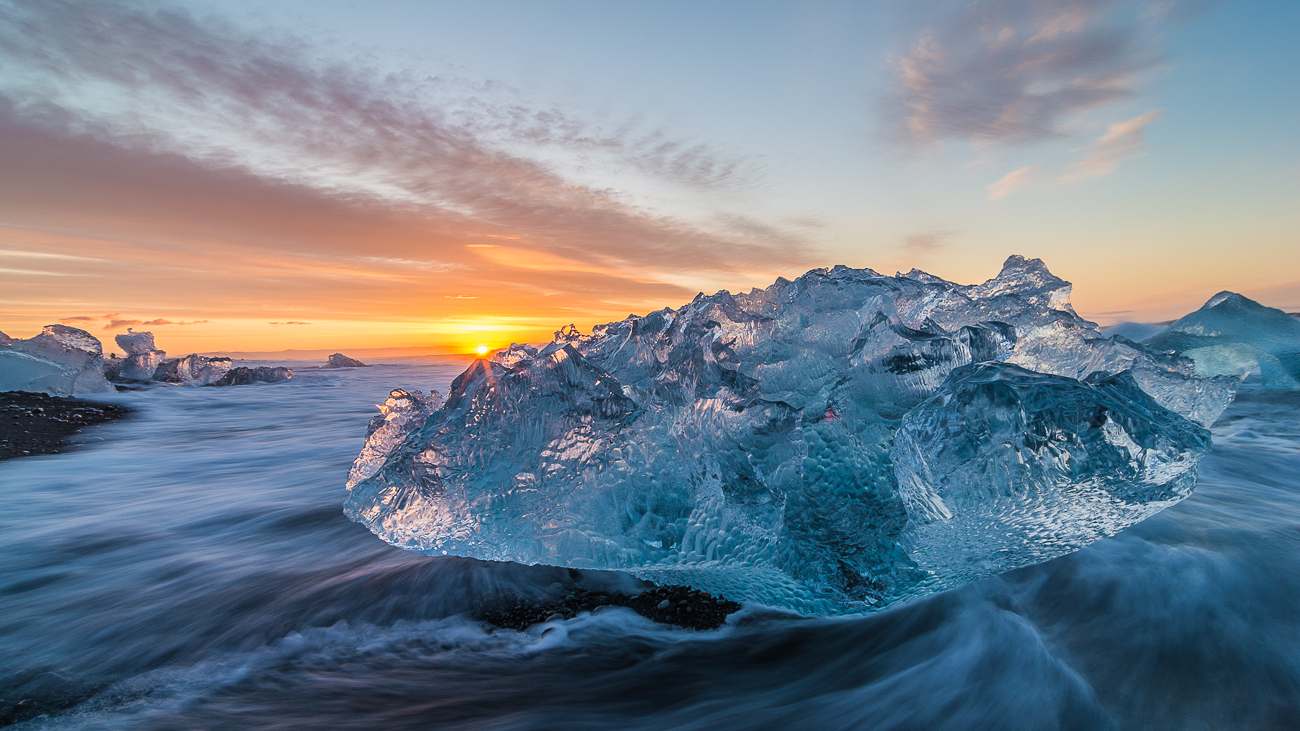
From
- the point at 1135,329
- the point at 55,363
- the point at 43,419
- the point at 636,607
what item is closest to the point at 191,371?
the point at 55,363

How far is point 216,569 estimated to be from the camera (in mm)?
2836

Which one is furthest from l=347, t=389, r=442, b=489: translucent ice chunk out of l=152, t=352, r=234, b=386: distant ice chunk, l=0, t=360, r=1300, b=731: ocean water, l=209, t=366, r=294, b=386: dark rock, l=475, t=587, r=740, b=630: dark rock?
l=152, t=352, r=234, b=386: distant ice chunk

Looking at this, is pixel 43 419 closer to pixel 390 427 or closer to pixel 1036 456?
pixel 390 427

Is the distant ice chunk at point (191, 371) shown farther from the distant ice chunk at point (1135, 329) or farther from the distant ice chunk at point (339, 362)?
the distant ice chunk at point (1135, 329)

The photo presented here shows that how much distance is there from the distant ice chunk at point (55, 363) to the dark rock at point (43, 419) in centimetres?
28

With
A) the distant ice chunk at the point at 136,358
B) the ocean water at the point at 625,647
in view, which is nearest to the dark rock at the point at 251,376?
the distant ice chunk at the point at 136,358

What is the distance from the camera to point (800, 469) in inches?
79.1

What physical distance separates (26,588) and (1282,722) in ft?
16.0

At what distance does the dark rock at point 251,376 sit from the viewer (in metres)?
13.8

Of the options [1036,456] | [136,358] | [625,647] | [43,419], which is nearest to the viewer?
[1036,456]

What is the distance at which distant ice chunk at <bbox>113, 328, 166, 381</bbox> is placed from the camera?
1359 cm

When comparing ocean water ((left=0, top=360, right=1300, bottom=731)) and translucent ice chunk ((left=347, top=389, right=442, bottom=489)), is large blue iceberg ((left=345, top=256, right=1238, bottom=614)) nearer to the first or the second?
ocean water ((left=0, top=360, right=1300, bottom=731))

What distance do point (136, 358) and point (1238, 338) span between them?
20.5m

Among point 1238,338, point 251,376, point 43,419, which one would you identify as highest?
point 1238,338
